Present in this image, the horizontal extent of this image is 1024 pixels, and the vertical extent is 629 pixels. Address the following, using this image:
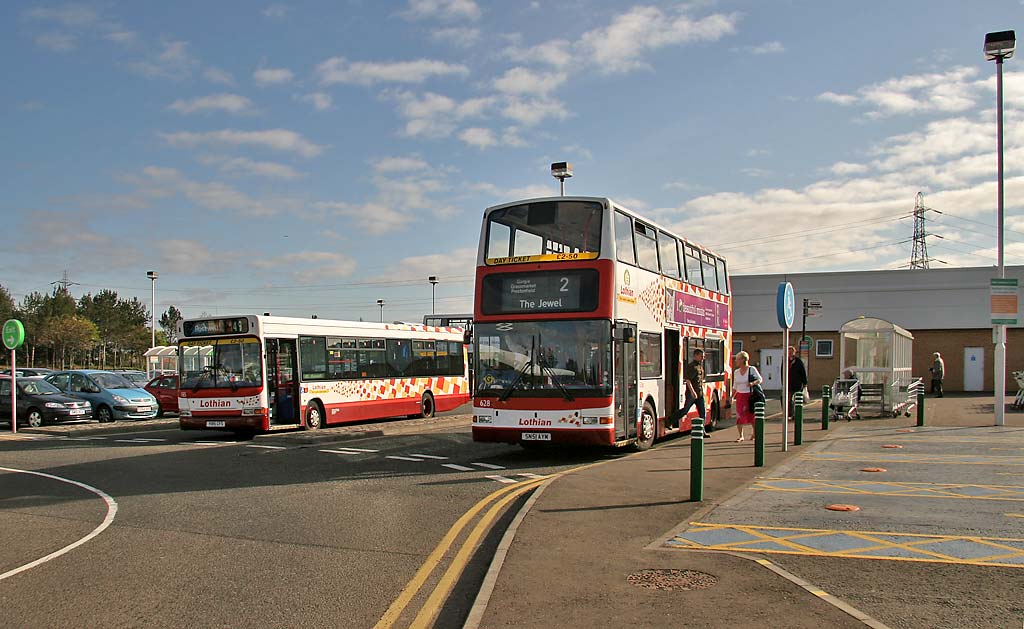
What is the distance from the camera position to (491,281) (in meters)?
14.2

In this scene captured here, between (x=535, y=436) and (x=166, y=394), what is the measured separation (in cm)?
1936

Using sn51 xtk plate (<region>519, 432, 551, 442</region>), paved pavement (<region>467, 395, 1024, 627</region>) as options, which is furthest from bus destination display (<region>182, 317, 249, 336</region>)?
paved pavement (<region>467, 395, 1024, 627</region>)

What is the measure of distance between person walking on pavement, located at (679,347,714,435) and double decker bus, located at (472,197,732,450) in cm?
285

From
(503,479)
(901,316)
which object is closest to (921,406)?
(503,479)

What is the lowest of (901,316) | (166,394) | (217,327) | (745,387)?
(166,394)

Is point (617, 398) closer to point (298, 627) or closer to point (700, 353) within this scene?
point (700, 353)

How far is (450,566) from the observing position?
700cm

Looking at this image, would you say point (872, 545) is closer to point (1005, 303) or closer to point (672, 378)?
point (672, 378)

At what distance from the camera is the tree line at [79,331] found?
67062 millimetres

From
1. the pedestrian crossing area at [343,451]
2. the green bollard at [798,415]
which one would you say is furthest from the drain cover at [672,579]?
the green bollard at [798,415]

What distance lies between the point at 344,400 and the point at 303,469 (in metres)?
7.96

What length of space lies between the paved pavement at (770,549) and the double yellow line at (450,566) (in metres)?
0.39

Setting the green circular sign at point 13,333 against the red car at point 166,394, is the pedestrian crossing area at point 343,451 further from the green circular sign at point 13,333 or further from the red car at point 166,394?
the red car at point 166,394

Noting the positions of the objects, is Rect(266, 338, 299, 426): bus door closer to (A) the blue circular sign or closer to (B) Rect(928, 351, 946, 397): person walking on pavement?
(A) the blue circular sign
